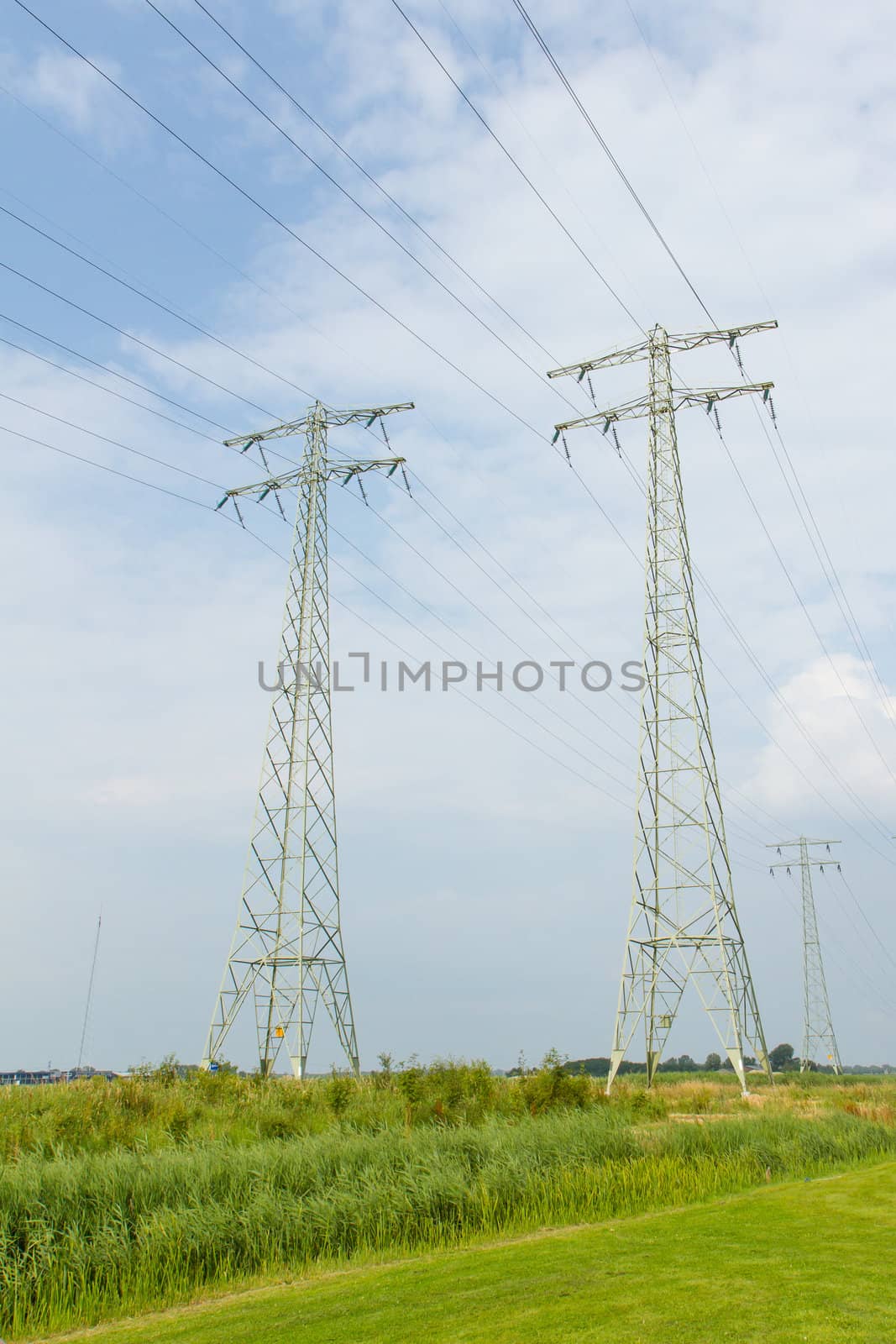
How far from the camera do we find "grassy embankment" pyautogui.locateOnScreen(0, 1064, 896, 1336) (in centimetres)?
1256

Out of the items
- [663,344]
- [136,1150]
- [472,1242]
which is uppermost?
[663,344]

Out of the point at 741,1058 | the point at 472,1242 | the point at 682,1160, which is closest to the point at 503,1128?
the point at 682,1160

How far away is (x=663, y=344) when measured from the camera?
36000 mm

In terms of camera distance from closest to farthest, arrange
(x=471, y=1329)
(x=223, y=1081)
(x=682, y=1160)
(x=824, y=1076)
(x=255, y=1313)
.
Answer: (x=471, y=1329) < (x=255, y=1313) < (x=682, y=1160) < (x=223, y=1081) < (x=824, y=1076)

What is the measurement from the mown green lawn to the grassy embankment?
4.46 ft

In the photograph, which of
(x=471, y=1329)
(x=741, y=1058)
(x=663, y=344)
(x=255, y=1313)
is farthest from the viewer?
(x=663, y=344)

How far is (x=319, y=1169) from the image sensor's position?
15289 millimetres

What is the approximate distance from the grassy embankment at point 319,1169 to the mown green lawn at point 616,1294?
53.5 inches

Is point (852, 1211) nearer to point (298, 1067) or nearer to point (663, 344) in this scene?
point (298, 1067)

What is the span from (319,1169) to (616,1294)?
6769 millimetres

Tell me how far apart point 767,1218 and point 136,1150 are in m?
10.1

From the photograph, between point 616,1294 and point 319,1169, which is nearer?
point 616,1294

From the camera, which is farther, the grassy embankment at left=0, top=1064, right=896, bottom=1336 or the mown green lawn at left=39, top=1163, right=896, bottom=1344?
the grassy embankment at left=0, top=1064, right=896, bottom=1336

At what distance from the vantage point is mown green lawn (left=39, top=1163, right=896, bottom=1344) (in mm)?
8500
